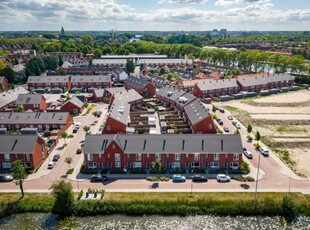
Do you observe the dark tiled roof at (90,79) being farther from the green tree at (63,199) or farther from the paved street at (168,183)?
the green tree at (63,199)

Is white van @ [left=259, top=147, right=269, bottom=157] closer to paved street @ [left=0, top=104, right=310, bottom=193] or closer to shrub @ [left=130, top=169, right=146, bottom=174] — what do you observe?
paved street @ [left=0, top=104, right=310, bottom=193]

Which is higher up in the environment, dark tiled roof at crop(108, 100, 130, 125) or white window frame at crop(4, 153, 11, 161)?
dark tiled roof at crop(108, 100, 130, 125)

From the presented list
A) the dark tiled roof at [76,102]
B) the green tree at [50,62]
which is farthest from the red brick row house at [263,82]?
the green tree at [50,62]

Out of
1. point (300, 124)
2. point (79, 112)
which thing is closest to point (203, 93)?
point (300, 124)

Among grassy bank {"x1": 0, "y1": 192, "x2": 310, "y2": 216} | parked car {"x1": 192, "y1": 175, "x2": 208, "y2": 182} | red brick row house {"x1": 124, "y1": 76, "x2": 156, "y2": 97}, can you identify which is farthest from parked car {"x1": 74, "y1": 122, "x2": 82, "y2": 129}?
parked car {"x1": 192, "y1": 175, "x2": 208, "y2": 182}

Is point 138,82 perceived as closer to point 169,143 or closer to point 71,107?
point 71,107

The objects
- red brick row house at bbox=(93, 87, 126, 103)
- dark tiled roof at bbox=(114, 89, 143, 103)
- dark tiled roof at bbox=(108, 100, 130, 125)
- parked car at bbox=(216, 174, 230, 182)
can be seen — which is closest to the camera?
parked car at bbox=(216, 174, 230, 182)

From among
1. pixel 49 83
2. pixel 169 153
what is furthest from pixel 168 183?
pixel 49 83

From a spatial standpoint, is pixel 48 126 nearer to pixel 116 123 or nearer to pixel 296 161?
pixel 116 123
